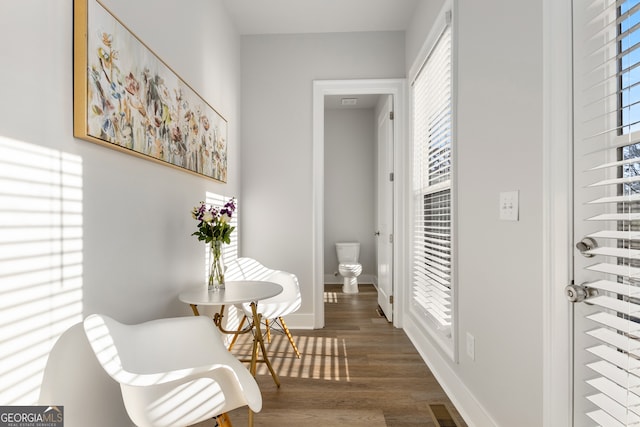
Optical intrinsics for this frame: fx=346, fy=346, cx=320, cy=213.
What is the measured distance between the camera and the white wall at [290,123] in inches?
133

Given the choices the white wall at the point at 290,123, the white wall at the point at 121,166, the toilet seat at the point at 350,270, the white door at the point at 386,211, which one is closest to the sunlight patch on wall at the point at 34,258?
the white wall at the point at 121,166

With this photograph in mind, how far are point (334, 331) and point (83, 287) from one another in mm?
2356

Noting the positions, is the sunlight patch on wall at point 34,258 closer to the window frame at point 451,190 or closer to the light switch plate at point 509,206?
the light switch plate at point 509,206

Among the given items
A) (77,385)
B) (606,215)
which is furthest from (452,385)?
(77,385)

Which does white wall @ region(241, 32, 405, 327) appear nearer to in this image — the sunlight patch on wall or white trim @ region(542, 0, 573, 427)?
the sunlight patch on wall

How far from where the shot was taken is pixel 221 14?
Answer: 2.88m

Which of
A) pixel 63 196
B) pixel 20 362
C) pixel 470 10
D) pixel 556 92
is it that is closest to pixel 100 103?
pixel 63 196

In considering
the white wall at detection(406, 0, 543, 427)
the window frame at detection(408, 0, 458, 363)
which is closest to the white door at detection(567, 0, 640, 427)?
the white wall at detection(406, 0, 543, 427)

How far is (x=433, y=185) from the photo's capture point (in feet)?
8.11

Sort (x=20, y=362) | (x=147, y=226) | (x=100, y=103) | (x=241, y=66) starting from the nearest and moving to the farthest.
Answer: (x=20, y=362)
(x=100, y=103)
(x=147, y=226)
(x=241, y=66)

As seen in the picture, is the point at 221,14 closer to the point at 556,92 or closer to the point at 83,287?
the point at 83,287

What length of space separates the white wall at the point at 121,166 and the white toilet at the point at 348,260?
2.59 m

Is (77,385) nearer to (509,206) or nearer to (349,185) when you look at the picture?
(509,206)

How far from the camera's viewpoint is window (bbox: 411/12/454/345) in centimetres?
219
